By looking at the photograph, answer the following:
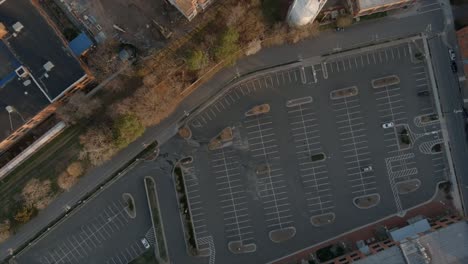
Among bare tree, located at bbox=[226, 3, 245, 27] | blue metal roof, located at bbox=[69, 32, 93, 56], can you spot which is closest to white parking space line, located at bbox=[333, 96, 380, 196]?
bare tree, located at bbox=[226, 3, 245, 27]

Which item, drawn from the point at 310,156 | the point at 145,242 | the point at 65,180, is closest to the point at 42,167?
the point at 65,180

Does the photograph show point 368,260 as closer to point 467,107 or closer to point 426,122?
point 426,122

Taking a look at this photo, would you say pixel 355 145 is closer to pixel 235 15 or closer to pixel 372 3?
pixel 372 3

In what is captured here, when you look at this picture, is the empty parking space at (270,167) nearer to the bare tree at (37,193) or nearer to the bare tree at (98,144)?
the bare tree at (98,144)

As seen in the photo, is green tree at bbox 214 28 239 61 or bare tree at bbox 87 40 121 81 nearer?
green tree at bbox 214 28 239 61

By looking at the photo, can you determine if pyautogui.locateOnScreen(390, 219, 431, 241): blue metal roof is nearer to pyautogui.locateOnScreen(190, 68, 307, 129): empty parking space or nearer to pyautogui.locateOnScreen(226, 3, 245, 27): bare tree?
pyautogui.locateOnScreen(190, 68, 307, 129): empty parking space

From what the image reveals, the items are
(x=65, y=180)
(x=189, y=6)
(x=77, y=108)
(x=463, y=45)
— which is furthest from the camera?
(x=463, y=45)
